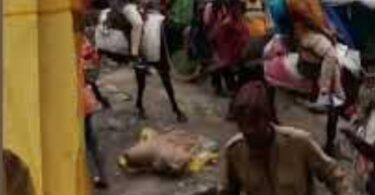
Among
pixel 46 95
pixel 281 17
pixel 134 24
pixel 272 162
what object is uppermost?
pixel 46 95

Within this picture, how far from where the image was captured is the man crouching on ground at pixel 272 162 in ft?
10.4

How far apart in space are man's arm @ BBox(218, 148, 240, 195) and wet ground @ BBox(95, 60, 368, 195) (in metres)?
3.27

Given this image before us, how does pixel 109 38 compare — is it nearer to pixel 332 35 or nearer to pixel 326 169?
pixel 332 35

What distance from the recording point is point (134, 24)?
791 centimetres

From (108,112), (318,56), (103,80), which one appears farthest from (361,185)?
(103,80)

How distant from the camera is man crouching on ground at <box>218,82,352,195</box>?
317 centimetres

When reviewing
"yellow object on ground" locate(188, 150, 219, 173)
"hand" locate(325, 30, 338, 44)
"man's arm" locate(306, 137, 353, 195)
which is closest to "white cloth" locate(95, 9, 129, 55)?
"yellow object on ground" locate(188, 150, 219, 173)

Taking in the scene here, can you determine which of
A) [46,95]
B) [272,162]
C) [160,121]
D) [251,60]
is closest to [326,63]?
[251,60]

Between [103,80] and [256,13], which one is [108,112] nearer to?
[103,80]

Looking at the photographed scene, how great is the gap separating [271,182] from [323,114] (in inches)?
185

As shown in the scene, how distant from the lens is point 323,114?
7.93 meters

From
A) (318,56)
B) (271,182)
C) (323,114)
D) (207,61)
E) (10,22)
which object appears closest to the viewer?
(10,22)

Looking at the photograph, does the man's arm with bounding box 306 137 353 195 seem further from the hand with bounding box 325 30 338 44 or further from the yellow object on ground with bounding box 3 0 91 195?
the hand with bounding box 325 30 338 44

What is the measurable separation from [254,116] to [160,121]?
17.2 ft
